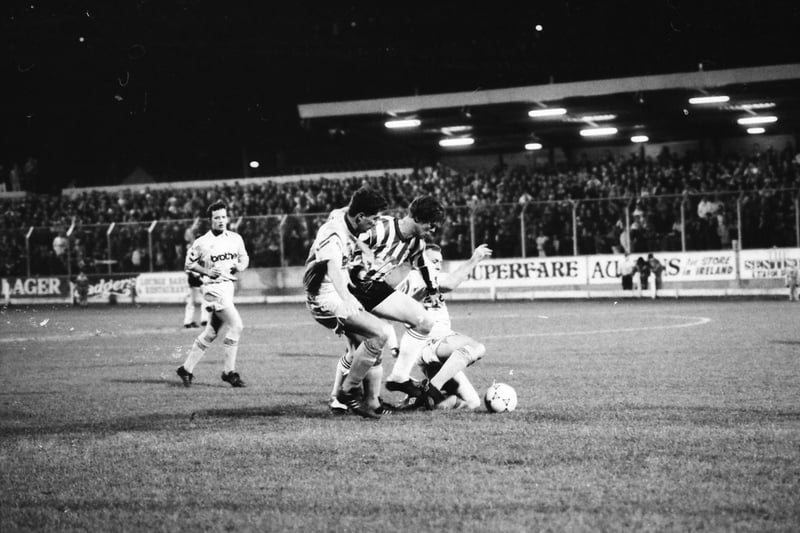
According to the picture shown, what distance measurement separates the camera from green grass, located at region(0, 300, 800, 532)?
17.8ft

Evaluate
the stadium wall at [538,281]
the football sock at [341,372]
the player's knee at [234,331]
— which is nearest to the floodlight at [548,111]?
the stadium wall at [538,281]

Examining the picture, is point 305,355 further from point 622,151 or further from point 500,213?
point 622,151

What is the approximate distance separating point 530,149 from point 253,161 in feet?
57.3

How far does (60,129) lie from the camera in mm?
53531

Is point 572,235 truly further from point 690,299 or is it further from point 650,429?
point 650,429

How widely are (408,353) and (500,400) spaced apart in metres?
1.03

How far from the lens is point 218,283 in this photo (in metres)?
12.8

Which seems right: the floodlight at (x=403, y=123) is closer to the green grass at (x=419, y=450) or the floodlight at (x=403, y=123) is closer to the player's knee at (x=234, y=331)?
the green grass at (x=419, y=450)

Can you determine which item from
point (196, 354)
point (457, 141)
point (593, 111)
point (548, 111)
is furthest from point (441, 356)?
point (457, 141)

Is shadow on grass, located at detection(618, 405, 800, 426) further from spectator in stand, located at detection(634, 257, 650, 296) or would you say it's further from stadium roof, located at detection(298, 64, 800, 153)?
stadium roof, located at detection(298, 64, 800, 153)

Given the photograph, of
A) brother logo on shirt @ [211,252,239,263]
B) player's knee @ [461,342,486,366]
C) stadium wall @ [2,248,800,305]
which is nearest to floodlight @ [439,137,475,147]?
stadium wall @ [2,248,800,305]

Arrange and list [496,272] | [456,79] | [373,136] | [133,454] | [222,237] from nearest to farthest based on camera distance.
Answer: [133,454], [222,237], [496,272], [456,79], [373,136]

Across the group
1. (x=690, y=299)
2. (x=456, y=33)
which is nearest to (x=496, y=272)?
(x=690, y=299)

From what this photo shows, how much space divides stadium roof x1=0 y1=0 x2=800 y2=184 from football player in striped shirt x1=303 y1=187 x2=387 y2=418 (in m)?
26.7
